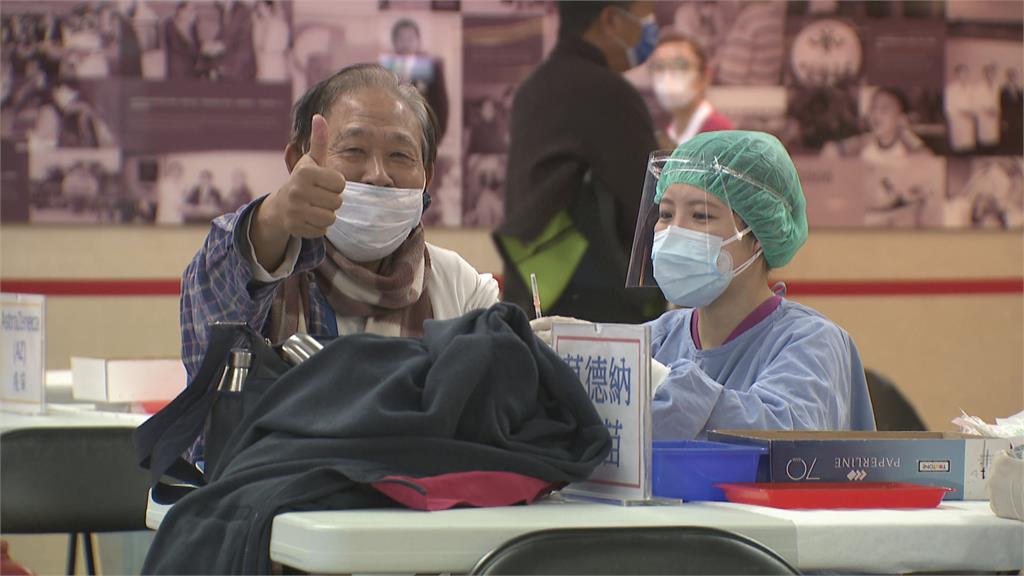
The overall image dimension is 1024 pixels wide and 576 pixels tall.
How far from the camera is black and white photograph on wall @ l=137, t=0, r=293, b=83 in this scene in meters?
5.73

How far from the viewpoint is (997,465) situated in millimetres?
1865

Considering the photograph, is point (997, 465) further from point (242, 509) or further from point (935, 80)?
point (935, 80)

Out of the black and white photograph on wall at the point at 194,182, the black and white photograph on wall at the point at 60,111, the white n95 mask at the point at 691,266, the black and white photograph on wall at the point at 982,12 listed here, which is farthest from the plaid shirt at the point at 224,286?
the black and white photograph on wall at the point at 982,12

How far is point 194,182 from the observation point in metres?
5.75

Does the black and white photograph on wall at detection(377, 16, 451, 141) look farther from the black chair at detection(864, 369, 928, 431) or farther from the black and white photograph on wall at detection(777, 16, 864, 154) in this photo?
the black chair at detection(864, 369, 928, 431)

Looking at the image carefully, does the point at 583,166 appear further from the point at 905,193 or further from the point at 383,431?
the point at 905,193

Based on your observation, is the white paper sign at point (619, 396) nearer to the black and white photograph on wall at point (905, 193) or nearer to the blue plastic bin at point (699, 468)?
the blue plastic bin at point (699, 468)

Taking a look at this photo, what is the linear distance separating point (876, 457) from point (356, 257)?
963 millimetres

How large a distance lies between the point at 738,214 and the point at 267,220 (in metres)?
1.12

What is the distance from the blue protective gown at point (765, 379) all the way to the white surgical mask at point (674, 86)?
329cm

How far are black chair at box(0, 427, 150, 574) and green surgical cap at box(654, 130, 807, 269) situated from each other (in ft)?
4.37

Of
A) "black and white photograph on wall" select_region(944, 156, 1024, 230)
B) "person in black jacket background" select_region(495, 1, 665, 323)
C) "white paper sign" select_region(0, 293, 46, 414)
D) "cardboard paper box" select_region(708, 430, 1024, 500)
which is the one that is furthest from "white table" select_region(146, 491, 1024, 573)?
"black and white photograph on wall" select_region(944, 156, 1024, 230)

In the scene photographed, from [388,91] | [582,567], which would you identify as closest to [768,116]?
[388,91]

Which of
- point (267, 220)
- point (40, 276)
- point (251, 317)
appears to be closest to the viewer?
point (267, 220)
